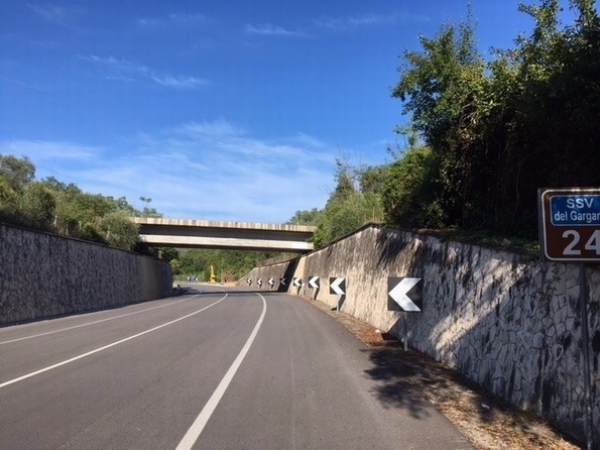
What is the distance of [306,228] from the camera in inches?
2212

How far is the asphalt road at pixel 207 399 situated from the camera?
19.6 ft

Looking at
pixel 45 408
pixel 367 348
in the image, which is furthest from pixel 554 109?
pixel 45 408

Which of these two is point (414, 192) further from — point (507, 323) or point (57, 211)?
point (57, 211)

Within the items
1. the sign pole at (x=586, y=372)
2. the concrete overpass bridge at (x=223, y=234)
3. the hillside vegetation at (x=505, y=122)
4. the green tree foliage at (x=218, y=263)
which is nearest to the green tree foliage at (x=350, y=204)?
the concrete overpass bridge at (x=223, y=234)

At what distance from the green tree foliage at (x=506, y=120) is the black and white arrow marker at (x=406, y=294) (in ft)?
6.69

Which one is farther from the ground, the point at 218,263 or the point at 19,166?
the point at 19,166

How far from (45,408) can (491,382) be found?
611 centimetres

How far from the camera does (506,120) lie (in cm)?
1131

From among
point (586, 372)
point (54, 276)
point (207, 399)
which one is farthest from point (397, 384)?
point (54, 276)

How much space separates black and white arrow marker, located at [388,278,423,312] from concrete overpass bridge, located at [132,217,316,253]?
143 ft

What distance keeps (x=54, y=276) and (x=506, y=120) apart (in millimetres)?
24074

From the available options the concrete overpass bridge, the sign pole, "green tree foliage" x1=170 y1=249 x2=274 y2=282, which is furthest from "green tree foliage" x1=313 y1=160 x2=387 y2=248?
"green tree foliage" x1=170 y1=249 x2=274 y2=282

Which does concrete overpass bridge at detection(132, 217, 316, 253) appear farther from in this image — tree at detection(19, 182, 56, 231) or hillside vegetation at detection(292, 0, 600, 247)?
hillside vegetation at detection(292, 0, 600, 247)

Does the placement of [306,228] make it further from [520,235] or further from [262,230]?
[520,235]
